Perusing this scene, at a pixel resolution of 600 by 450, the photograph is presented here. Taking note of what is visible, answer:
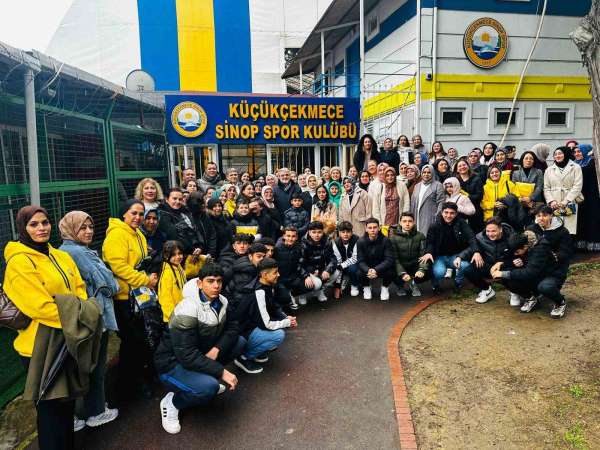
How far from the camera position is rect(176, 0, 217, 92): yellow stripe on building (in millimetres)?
20234

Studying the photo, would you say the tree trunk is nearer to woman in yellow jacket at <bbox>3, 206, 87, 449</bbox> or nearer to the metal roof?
woman in yellow jacket at <bbox>3, 206, 87, 449</bbox>

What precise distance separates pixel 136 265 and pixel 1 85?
200cm

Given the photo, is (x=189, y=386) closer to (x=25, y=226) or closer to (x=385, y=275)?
(x=25, y=226)

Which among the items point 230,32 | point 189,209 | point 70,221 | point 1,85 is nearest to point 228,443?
point 70,221

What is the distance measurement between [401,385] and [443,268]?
271 cm

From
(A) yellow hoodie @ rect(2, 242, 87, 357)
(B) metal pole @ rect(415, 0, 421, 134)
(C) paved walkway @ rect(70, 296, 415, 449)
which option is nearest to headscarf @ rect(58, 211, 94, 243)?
(A) yellow hoodie @ rect(2, 242, 87, 357)

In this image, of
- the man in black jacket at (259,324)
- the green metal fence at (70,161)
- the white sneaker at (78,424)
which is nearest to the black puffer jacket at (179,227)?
the man in black jacket at (259,324)

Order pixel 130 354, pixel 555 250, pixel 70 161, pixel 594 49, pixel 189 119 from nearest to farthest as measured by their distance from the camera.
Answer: pixel 594 49 → pixel 130 354 → pixel 70 161 → pixel 555 250 → pixel 189 119

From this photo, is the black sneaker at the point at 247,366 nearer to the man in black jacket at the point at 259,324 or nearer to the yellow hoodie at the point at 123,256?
the man in black jacket at the point at 259,324

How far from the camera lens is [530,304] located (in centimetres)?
530

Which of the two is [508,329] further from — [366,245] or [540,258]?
[366,245]

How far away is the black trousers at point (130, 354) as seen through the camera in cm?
366

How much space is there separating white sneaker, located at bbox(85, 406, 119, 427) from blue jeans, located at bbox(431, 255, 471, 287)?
4.56m

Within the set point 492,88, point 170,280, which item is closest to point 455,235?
point 170,280
